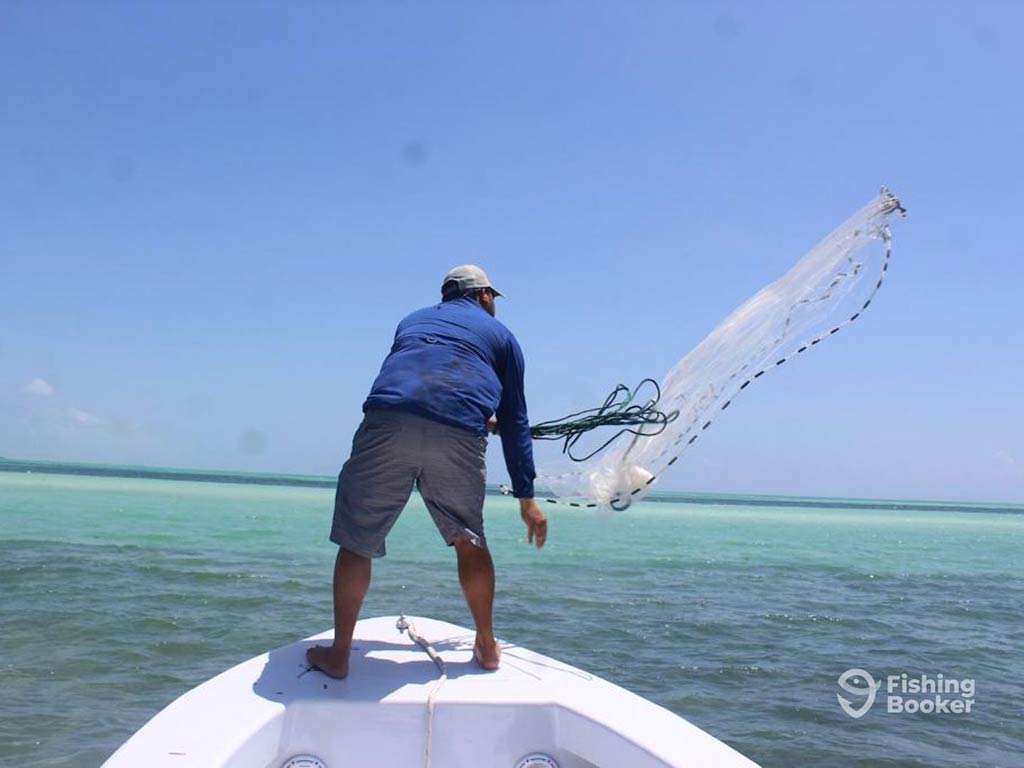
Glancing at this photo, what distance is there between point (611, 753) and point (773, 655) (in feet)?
16.1

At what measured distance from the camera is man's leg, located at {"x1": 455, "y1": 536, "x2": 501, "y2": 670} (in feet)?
10.9

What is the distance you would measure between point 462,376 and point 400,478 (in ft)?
1.52

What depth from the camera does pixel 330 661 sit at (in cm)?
319

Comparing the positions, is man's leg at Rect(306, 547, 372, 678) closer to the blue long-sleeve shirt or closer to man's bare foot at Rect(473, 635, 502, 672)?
man's bare foot at Rect(473, 635, 502, 672)

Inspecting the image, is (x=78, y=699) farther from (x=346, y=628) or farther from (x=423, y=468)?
(x=423, y=468)

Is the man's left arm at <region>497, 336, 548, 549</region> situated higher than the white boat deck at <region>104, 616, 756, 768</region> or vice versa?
the man's left arm at <region>497, 336, 548, 549</region>

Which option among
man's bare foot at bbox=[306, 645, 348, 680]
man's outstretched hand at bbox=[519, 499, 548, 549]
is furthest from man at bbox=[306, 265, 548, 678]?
man's outstretched hand at bbox=[519, 499, 548, 549]

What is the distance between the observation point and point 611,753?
2.72 meters

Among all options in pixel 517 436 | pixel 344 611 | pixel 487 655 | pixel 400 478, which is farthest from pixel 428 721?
pixel 517 436

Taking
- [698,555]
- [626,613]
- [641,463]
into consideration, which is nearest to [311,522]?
[698,555]

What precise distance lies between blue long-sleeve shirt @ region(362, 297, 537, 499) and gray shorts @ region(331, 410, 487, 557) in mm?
62

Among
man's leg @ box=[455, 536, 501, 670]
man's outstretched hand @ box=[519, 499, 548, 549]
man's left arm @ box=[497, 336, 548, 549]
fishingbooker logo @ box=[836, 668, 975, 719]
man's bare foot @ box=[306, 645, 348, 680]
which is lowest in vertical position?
fishingbooker logo @ box=[836, 668, 975, 719]

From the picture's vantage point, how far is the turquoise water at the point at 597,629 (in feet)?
17.0

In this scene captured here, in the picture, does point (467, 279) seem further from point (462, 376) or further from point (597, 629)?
point (597, 629)
